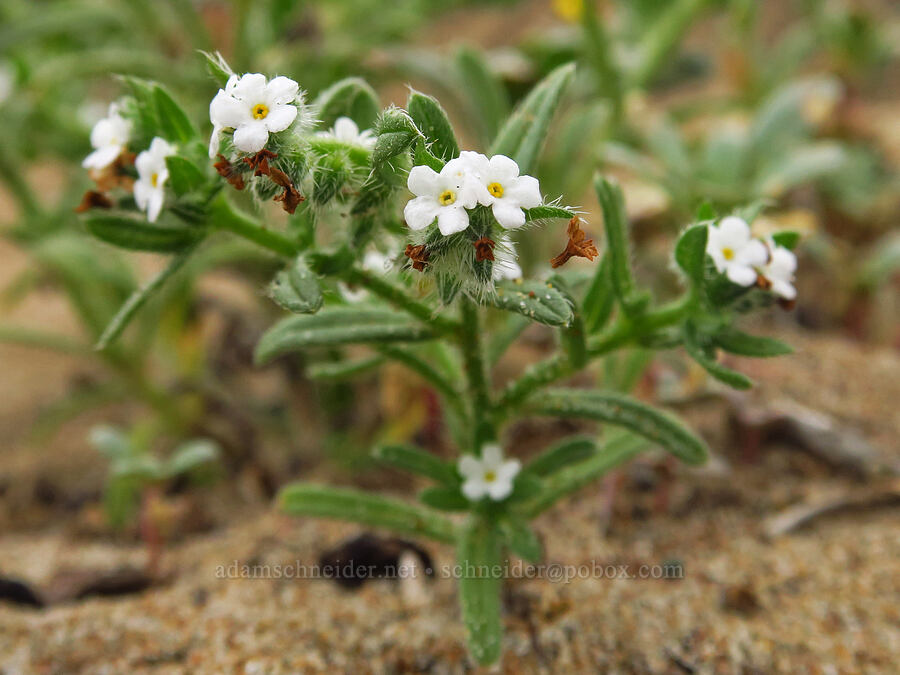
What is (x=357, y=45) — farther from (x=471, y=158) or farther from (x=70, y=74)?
(x=471, y=158)

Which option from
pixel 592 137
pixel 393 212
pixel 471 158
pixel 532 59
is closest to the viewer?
pixel 471 158

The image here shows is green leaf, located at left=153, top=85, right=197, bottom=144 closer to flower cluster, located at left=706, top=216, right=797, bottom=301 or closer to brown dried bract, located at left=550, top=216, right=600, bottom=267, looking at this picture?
brown dried bract, located at left=550, top=216, right=600, bottom=267

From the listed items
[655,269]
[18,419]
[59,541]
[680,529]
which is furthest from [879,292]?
[18,419]

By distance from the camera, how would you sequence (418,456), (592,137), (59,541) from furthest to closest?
(592,137) < (59,541) < (418,456)

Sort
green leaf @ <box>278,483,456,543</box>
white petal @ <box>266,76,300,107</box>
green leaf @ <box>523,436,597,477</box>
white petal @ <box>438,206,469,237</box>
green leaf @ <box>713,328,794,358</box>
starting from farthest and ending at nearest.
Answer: green leaf @ <box>278,483,456,543</box>
green leaf @ <box>523,436,597,477</box>
green leaf @ <box>713,328,794,358</box>
white petal @ <box>266,76,300,107</box>
white petal @ <box>438,206,469,237</box>

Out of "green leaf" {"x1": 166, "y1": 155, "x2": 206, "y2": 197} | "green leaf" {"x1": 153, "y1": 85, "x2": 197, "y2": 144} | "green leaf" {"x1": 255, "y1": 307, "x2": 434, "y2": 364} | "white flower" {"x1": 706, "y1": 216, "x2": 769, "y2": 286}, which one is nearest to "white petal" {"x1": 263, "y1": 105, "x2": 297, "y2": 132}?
"green leaf" {"x1": 166, "y1": 155, "x2": 206, "y2": 197}

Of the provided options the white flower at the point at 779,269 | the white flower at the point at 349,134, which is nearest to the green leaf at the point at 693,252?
the white flower at the point at 779,269

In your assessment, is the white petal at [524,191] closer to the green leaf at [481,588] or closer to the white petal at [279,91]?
the white petal at [279,91]
